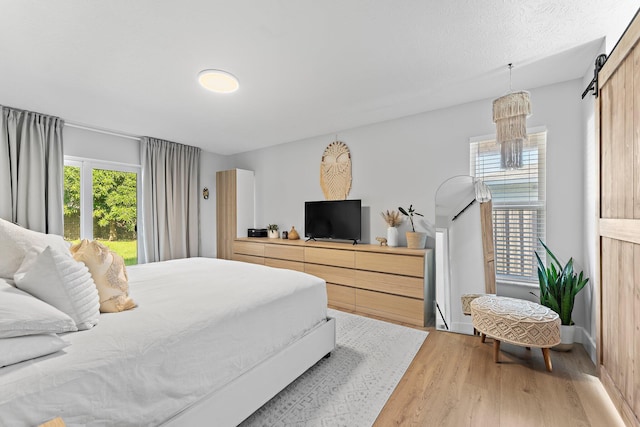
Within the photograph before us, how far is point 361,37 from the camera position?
6.40 ft

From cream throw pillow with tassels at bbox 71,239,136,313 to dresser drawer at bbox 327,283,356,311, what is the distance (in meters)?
2.51

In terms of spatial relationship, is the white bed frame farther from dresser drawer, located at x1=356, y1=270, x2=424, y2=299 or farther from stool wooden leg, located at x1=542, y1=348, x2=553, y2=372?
stool wooden leg, located at x1=542, y1=348, x2=553, y2=372

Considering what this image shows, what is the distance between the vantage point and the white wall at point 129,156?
12.5ft

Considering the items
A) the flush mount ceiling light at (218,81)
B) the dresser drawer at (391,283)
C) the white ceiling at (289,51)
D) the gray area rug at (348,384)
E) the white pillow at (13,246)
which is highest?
the white ceiling at (289,51)

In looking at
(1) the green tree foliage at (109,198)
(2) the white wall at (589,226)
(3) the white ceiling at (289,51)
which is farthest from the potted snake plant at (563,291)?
(1) the green tree foliage at (109,198)

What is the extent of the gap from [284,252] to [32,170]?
3.21 m

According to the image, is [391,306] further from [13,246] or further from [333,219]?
[13,246]

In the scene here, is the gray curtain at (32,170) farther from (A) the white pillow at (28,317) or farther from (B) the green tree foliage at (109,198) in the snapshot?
(A) the white pillow at (28,317)

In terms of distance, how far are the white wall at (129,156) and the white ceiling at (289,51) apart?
0.57 meters

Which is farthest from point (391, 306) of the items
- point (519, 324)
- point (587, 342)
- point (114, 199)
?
point (114, 199)

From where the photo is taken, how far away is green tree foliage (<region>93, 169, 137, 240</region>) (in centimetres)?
407

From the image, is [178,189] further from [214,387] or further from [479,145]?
[479,145]

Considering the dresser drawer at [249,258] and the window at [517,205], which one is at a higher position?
the window at [517,205]

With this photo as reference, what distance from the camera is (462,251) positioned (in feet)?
9.65
